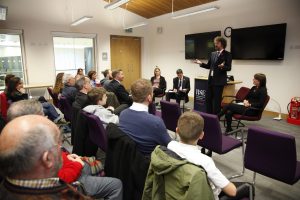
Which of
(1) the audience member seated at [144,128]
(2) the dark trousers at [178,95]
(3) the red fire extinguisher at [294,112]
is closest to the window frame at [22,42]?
(2) the dark trousers at [178,95]

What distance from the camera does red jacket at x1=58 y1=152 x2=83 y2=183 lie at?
5.15 feet

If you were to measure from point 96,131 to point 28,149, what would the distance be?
62.7 inches

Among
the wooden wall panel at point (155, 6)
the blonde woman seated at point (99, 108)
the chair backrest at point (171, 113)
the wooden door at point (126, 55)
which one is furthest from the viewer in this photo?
the wooden door at point (126, 55)

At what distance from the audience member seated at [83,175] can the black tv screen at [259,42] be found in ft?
16.9

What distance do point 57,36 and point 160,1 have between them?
3.62 m

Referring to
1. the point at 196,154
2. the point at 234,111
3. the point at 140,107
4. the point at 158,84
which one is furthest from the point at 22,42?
the point at 196,154

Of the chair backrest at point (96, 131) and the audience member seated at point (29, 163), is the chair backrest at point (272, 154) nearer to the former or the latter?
the chair backrest at point (96, 131)

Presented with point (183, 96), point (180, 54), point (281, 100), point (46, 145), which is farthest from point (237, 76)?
point (46, 145)

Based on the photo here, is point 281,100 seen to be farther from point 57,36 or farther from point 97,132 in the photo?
point 57,36

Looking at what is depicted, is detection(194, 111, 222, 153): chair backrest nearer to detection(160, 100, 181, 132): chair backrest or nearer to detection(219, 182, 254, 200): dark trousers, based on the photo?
detection(160, 100, 181, 132): chair backrest

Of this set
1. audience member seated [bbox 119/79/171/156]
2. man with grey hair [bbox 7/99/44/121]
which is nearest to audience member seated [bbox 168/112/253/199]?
audience member seated [bbox 119/79/171/156]

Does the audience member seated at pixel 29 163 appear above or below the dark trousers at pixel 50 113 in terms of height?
above

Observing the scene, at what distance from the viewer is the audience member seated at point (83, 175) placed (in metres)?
1.62

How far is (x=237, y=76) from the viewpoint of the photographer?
253 inches
